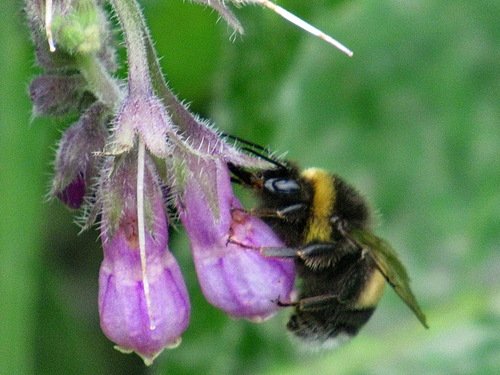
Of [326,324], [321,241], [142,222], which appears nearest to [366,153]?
[326,324]

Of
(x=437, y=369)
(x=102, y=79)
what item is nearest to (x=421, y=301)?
(x=437, y=369)

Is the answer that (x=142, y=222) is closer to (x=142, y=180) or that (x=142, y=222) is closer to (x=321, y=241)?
(x=142, y=180)

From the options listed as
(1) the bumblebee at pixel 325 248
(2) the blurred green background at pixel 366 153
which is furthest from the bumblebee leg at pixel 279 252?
(2) the blurred green background at pixel 366 153

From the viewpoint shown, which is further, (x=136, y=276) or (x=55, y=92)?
(x=55, y=92)

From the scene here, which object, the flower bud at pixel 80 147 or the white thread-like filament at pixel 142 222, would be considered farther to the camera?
the flower bud at pixel 80 147

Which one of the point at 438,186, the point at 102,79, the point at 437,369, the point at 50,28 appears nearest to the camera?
the point at 50,28

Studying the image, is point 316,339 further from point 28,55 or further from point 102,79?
point 28,55

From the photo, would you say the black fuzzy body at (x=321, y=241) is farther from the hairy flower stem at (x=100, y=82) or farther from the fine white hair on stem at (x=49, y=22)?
the fine white hair on stem at (x=49, y=22)
